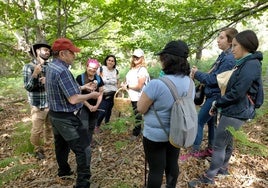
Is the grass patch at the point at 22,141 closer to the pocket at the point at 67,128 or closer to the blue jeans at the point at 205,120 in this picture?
the pocket at the point at 67,128

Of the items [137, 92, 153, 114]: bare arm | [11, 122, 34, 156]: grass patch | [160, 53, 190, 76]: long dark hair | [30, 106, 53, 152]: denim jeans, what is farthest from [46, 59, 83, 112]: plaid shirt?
[11, 122, 34, 156]: grass patch

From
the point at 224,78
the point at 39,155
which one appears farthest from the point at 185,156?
the point at 39,155

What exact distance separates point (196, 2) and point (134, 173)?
4637 mm

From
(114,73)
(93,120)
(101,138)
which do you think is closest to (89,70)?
(93,120)

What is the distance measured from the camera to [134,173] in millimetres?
4023

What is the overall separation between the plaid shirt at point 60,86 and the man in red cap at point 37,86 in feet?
4.10

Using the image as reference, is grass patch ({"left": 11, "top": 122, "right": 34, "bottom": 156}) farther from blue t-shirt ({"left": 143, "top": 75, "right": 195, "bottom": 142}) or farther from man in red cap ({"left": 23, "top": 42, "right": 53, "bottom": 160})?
blue t-shirt ({"left": 143, "top": 75, "right": 195, "bottom": 142})

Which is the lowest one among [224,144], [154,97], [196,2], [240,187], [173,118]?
[240,187]

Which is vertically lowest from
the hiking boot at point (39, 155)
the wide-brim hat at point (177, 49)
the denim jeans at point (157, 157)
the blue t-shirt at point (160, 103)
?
the hiking boot at point (39, 155)

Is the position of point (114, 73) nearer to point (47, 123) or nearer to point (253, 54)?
point (47, 123)

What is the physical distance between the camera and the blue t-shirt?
250 centimetres

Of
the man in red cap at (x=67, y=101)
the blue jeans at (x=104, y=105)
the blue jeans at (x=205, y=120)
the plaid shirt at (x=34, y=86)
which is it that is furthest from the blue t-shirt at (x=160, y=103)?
the blue jeans at (x=104, y=105)

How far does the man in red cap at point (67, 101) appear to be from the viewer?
10.5ft

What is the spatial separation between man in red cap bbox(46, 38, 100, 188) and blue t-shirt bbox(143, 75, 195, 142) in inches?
43.3
